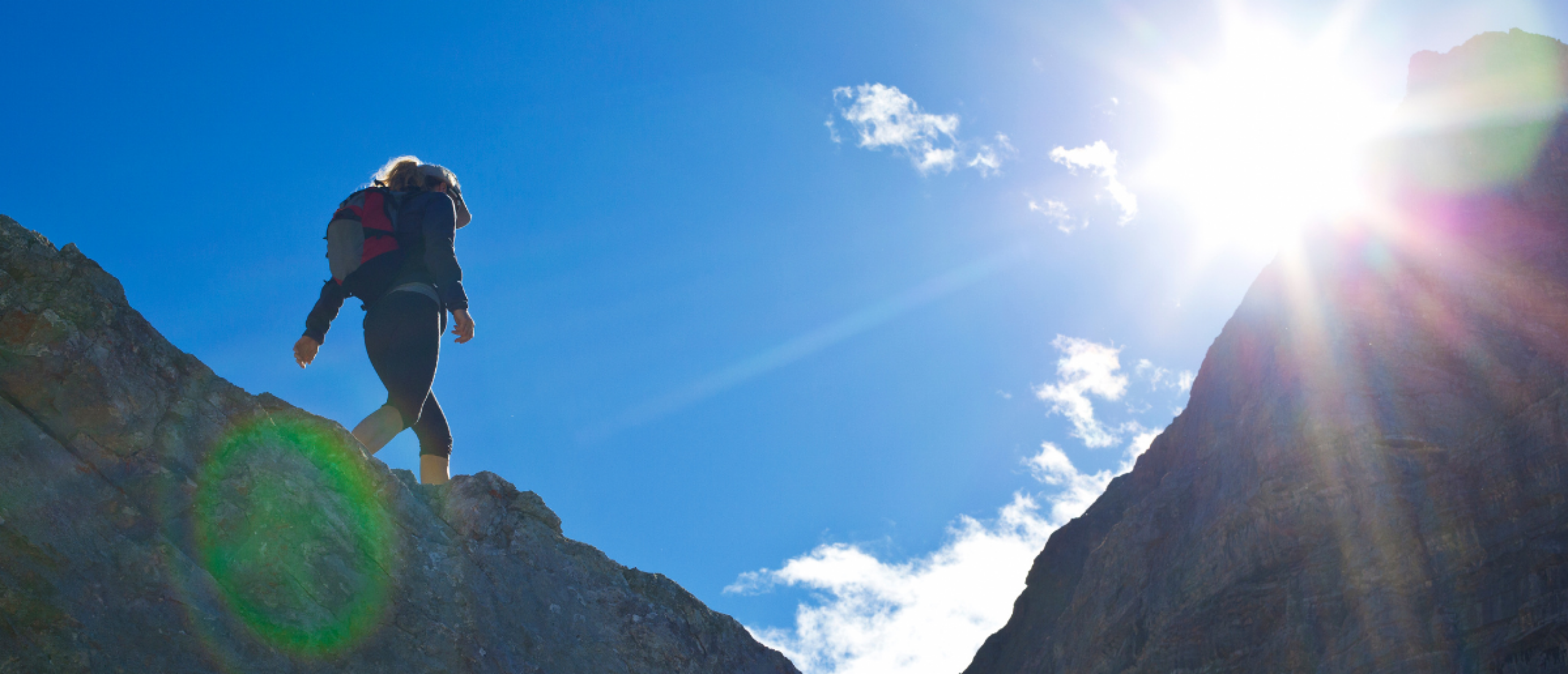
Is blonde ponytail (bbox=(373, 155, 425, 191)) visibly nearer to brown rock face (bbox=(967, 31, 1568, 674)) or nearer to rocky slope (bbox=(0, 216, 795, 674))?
rocky slope (bbox=(0, 216, 795, 674))

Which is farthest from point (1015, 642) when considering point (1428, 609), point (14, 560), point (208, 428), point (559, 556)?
point (14, 560)

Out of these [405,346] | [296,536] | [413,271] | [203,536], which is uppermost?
[413,271]

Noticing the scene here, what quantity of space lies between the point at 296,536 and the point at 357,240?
97.5 inches

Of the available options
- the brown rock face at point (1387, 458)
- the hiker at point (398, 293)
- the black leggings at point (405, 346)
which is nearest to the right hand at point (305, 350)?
the hiker at point (398, 293)

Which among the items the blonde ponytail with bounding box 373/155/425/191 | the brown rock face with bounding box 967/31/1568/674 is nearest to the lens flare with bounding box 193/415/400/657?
the blonde ponytail with bounding box 373/155/425/191

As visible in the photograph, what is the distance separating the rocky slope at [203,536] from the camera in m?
5.43

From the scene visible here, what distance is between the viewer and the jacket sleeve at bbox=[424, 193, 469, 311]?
7938 millimetres

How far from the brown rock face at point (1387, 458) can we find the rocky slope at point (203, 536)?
5.13m

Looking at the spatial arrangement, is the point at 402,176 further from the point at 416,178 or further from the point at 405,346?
the point at 405,346

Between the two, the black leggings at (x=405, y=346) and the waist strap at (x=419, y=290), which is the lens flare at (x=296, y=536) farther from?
the waist strap at (x=419, y=290)

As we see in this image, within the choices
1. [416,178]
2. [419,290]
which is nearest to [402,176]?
[416,178]

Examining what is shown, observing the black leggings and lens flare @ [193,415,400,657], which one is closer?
lens flare @ [193,415,400,657]

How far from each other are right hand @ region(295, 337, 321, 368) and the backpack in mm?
472

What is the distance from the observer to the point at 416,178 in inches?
340
